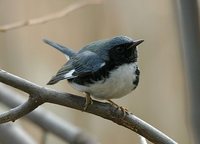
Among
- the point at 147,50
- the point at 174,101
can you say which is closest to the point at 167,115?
the point at 174,101

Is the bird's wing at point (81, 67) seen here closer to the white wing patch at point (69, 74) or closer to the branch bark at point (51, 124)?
the white wing patch at point (69, 74)

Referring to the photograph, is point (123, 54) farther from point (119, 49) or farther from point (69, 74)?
point (69, 74)

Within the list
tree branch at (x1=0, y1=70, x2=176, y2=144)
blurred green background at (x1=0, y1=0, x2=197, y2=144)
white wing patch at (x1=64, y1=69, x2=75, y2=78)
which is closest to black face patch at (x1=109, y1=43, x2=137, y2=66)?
white wing patch at (x1=64, y1=69, x2=75, y2=78)

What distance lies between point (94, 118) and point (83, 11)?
0.73 m

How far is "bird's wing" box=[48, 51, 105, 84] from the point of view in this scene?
114cm

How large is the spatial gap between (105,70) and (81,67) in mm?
71

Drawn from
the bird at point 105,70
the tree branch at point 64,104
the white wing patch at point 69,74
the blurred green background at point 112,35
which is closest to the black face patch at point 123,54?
the bird at point 105,70

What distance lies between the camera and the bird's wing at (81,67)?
114 centimetres

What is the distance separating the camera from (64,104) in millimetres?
934

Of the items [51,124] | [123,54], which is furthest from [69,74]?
[51,124]

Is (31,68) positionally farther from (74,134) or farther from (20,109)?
(20,109)

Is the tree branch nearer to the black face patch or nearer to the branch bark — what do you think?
the black face patch

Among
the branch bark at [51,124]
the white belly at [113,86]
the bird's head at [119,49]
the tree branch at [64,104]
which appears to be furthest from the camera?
the branch bark at [51,124]

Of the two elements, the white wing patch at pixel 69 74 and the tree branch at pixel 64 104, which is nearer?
the tree branch at pixel 64 104
